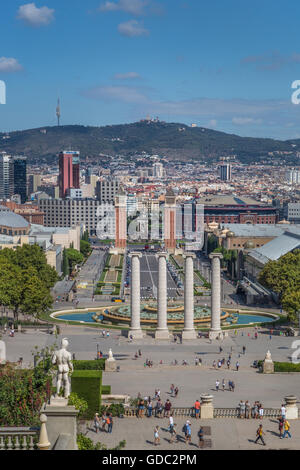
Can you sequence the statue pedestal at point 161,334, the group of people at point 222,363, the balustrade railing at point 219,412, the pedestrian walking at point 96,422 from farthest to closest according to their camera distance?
the statue pedestal at point 161,334 < the group of people at point 222,363 < the balustrade railing at point 219,412 < the pedestrian walking at point 96,422

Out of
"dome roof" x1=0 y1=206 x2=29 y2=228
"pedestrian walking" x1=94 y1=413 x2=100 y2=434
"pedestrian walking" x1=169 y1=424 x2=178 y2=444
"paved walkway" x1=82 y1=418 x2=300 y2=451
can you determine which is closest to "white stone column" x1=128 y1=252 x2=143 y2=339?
"paved walkway" x1=82 y1=418 x2=300 y2=451

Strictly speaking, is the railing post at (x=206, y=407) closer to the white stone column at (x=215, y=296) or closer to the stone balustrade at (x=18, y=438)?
the stone balustrade at (x=18, y=438)

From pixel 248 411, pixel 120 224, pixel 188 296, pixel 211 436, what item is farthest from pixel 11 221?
pixel 211 436

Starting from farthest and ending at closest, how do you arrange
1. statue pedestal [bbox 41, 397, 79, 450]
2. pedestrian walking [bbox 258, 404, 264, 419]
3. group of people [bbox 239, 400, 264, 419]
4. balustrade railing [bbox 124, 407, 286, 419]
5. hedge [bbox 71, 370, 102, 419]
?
balustrade railing [bbox 124, 407, 286, 419] → group of people [bbox 239, 400, 264, 419] → pedestrian walking [bbox 258, 404, 264, 419] → hedge [bbox 71, 370, 102, 419] → statue pedestal [bbox 41, 397, 79, 450]

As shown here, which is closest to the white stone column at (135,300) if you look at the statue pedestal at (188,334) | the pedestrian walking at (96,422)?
the statue pedestal at (188,334)

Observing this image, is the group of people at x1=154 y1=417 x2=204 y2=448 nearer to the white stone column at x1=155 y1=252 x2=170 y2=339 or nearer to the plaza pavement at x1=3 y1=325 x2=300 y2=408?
the plaza pavement at x1=3 y1=325 x2=300 y2=408
